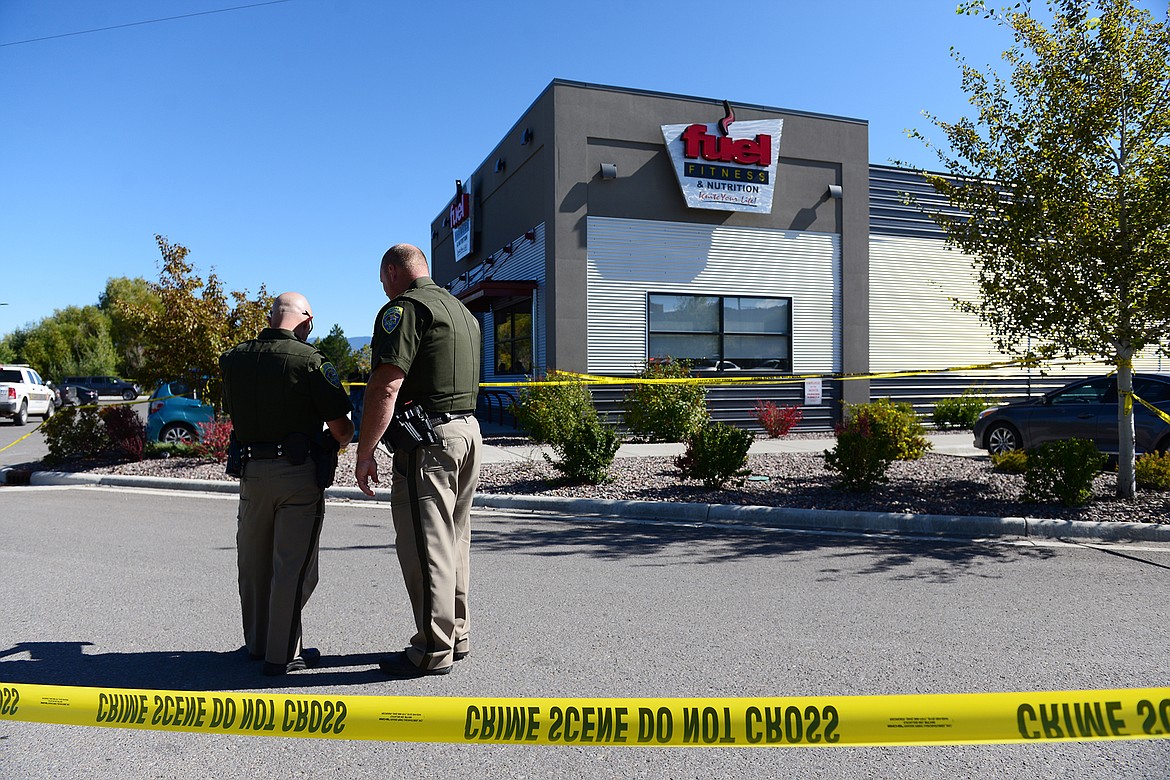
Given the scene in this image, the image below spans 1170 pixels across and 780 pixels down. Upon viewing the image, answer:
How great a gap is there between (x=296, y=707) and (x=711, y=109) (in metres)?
16.2

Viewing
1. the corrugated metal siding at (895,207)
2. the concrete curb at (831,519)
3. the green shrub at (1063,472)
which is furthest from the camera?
the corrugated metal siding at (895,207)

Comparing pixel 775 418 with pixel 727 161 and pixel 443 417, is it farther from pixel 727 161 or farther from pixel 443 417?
pixel 443 417

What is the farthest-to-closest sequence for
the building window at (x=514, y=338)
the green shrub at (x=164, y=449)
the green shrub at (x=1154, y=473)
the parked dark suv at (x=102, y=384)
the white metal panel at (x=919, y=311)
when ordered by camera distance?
the parked dark suv at (x=102, y=384) < the white metal panel at (x=919, y=311) < the building window at (x=514, y=338) < the green shrub at (x=164, y=449) < the green shrub at (x=1154, y=473)

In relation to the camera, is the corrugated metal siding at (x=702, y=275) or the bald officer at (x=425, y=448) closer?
the bald officer at (x=425, y=448)

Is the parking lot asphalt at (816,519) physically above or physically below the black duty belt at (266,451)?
below

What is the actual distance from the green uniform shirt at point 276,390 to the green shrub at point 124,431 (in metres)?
10.0

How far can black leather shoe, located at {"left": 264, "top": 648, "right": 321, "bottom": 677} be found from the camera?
12.6 ft

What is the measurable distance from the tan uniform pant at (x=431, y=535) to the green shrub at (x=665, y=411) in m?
11.2

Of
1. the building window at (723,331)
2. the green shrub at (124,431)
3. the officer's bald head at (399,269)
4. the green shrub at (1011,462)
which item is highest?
the building window at (723,331)

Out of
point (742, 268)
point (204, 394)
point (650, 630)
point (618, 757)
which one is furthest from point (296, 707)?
point (742, 268)

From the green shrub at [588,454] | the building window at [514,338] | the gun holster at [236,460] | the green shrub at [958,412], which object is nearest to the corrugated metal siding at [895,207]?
the green shrub at [958,412]

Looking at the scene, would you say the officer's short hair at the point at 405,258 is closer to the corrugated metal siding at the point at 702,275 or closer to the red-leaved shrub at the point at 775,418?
the corrugated metal siding at the point at 702,275

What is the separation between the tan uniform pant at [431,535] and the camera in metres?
3.73

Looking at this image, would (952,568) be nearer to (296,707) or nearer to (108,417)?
(296,707)
